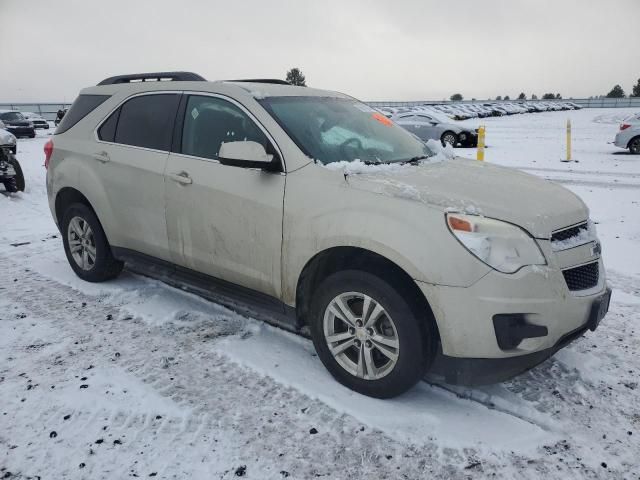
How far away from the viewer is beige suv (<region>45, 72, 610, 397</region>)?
2.61m

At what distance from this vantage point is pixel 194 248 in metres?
3.77

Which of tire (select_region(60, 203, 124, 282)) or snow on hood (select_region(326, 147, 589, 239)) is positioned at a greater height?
snow on hood (select_region(326, 147, 589, 239))

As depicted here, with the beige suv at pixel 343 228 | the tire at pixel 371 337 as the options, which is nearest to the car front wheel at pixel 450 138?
the beige suv at pixel 343 228

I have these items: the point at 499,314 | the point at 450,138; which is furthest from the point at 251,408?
the point at 450,138

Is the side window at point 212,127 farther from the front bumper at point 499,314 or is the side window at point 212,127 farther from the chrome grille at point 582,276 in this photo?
the chrome grille at point 582,276

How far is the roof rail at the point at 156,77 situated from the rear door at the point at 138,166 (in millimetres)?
208

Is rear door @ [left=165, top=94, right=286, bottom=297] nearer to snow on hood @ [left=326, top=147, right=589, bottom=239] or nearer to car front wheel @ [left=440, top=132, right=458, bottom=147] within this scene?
snow on hood @ [left=326, top=147, right=589, bottom=239]

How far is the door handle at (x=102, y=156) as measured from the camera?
14.3ft

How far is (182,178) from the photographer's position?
12.3ft

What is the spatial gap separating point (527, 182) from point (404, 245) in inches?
48.4

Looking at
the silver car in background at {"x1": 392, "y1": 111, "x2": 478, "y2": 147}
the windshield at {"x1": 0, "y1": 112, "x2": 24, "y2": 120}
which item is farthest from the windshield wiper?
the windshield at {"x1": 0, "y1": 112, "x2": 24, "y2": 120}

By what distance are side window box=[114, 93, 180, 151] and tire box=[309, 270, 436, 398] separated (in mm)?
1905

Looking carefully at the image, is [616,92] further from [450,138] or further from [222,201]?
[222,201]

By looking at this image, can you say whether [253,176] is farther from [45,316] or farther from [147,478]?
[45,316]
